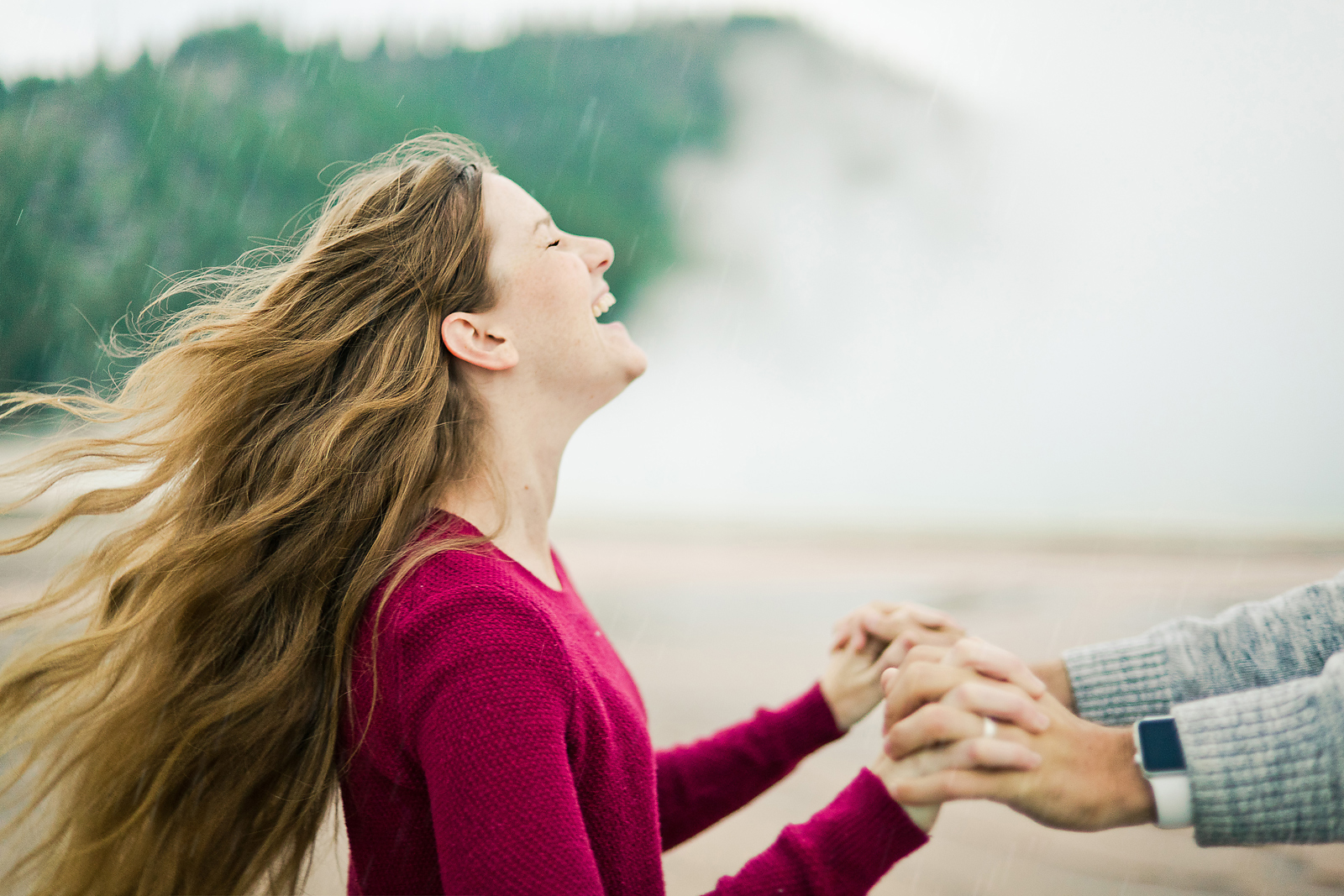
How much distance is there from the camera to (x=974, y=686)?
1547mm

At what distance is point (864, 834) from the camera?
4.33 ft

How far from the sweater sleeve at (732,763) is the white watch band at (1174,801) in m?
0.59

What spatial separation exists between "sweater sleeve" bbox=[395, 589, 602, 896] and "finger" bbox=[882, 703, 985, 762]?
2.00 ft

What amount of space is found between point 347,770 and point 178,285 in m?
0.98

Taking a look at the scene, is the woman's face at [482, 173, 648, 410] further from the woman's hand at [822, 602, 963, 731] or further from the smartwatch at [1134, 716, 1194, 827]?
the smartwatch at [1134, 716, 1194, 827]

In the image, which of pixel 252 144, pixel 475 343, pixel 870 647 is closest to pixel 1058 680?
pixel 870 647

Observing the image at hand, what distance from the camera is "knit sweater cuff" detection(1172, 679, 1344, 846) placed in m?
1.32

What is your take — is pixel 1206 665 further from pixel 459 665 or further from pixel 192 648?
pixel 192 648

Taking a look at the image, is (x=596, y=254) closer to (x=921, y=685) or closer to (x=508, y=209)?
(x=508, y=209)

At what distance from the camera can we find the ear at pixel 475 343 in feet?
4.81

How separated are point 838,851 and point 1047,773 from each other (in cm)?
41

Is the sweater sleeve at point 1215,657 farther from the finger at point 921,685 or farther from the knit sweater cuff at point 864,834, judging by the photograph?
the knit sweater cuff at point 864,834

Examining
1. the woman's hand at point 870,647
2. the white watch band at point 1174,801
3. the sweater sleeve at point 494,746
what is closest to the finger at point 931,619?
the woman's hand at point 870,647

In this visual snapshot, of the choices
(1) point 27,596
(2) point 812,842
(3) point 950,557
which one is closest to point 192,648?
(2) point 812,842
